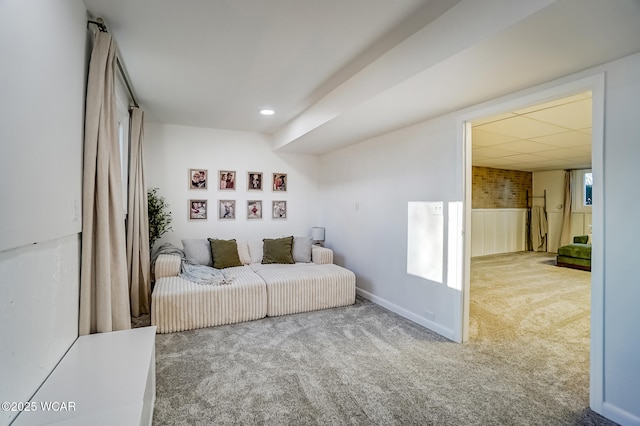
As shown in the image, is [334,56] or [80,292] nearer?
[80,292]

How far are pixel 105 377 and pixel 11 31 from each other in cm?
147

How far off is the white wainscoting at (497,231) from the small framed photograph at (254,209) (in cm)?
542

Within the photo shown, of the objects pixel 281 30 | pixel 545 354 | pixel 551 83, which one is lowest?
pixel 545 354

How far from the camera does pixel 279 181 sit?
5.48 m

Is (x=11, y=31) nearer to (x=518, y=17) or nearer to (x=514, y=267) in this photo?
(x=518, y=17)

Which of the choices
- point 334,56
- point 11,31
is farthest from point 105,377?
point 334,56

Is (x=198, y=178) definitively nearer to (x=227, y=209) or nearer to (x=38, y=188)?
(x=227, y=209)

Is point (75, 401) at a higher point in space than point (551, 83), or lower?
lower

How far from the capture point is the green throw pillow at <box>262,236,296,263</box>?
458 centimetres

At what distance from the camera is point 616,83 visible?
74.5 inches

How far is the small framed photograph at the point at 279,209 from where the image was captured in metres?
5.44

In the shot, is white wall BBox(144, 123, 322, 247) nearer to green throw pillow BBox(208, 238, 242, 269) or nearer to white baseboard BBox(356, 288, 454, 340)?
green throw pillow BBox(208, 238, 242, 269)

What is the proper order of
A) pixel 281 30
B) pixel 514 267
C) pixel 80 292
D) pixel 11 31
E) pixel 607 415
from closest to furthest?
pixel 11 31, pixel 80 292, pixel 607 415, pixel 281 30, pixel 514 267

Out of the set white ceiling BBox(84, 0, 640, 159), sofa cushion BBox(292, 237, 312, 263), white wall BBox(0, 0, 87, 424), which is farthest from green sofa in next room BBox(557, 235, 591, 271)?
white wall BBox(0, 0, 87, 424)
